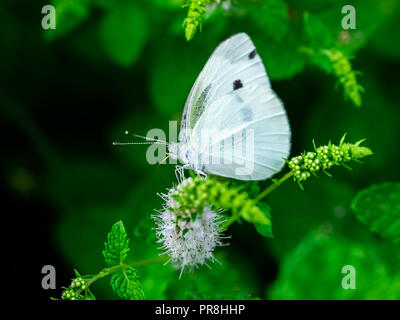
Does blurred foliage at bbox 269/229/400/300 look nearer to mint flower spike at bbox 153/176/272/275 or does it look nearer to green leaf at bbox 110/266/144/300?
mint flower spike at bbox 153/176/272/275

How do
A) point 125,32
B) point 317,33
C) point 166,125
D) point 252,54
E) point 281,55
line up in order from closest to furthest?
point 252,54 → point 317,33 → point 281,55 → point 125,32 → point 166,125

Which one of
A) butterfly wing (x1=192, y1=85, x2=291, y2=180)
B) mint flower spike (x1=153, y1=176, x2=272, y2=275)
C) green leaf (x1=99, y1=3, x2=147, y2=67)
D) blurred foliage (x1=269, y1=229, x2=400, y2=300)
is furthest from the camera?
green leaf (x1=99, y1=3, x2=147, y2=67)

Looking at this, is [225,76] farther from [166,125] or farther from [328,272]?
[328,272]

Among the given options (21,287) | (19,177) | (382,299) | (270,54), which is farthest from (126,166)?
(382,299)

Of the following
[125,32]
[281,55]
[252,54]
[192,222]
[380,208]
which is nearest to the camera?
[192,222]

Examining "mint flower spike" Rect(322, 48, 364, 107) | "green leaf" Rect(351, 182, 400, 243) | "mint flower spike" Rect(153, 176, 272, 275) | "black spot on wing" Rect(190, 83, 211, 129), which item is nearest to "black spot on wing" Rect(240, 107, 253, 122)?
"black spot on wing" Rect(190, 83, 211, 129)

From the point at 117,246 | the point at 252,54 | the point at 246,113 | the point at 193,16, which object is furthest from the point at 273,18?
the point at 117,246
